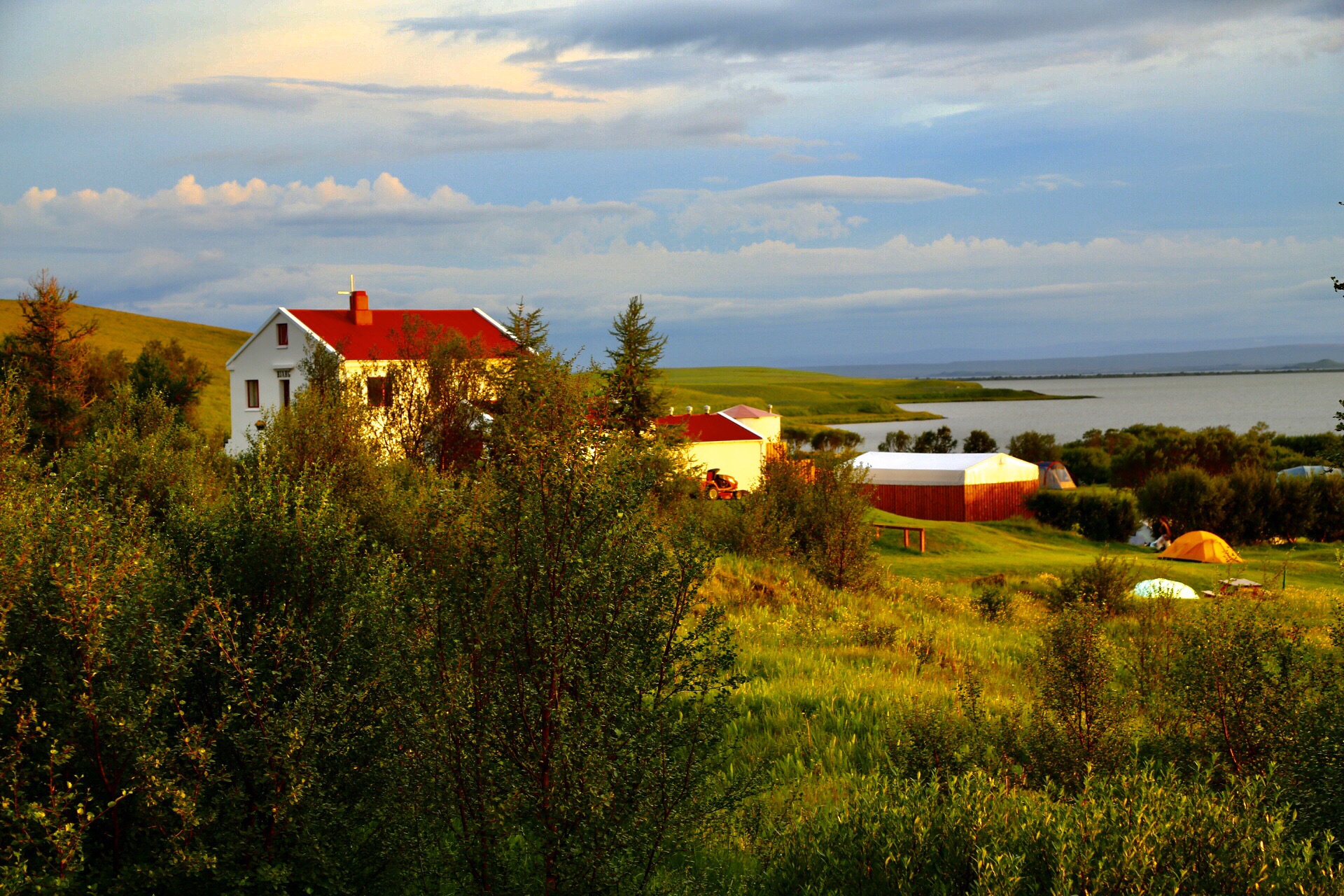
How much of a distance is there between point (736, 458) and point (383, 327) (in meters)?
19.1

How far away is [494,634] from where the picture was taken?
5.26 m

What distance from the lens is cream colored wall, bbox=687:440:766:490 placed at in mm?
49719

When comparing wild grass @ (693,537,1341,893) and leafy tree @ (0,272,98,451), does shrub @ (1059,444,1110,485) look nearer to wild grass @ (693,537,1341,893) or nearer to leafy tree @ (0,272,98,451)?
wild grass @ (693,537,1341,893)

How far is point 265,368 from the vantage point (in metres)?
45.0

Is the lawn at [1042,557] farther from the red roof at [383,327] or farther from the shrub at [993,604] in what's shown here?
the red roof at [383,327]

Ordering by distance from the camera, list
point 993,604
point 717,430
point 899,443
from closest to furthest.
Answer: point 993,604 → point 717,430 → point 899,443

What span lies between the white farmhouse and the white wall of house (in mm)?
32

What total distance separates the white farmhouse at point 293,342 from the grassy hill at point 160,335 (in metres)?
18.9

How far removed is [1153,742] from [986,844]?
177 inches

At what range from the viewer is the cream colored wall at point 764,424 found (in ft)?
183

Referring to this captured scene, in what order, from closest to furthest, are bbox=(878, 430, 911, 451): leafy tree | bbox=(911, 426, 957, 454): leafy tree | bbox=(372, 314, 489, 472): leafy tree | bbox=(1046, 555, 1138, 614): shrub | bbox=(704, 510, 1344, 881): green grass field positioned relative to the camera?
bbox=(704, 510, 1344, 881): green grass field
bbox=(1046, 555, 1138, 614): shrub
bbox=(372, 314, 489, 472): leafy tree
bbox=(911, 426, 957, 454): leafy tree
bbox=(878, 430, 911, 451): leafy tree

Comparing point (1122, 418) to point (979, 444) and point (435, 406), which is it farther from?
point (435, 406)

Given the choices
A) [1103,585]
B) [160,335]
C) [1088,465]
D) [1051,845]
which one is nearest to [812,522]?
[1103,585]

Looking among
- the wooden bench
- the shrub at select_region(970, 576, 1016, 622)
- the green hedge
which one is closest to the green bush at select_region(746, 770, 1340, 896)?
the shrub at select_region(970, 576, 1016, 622)
